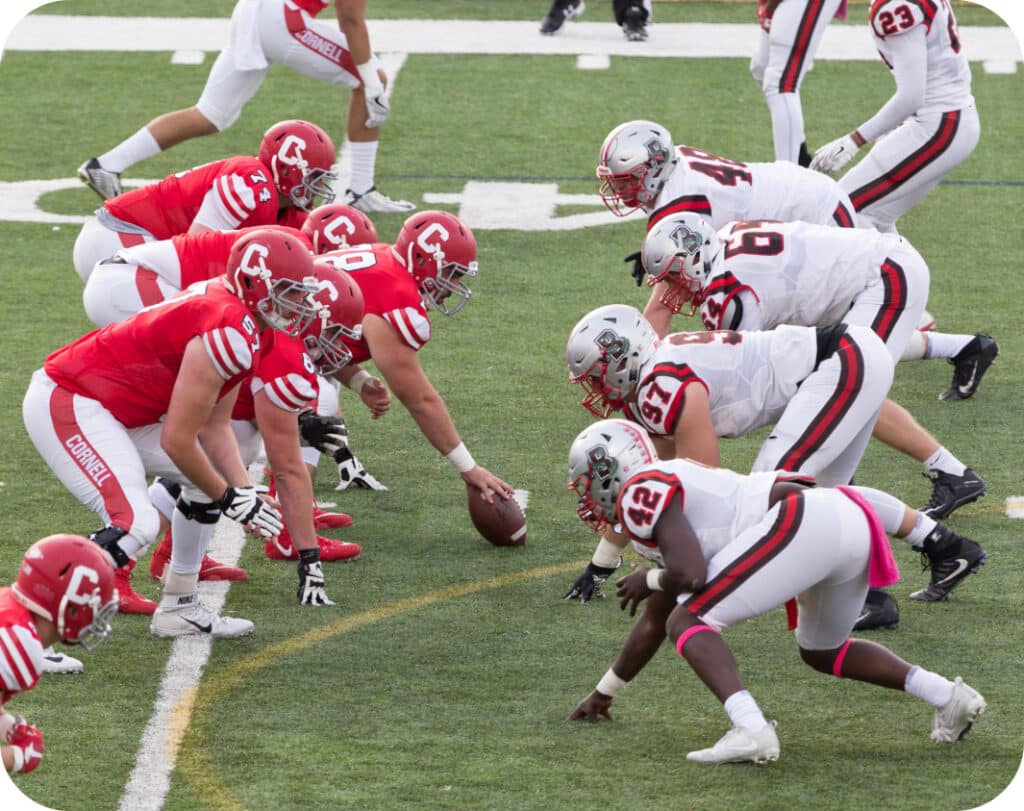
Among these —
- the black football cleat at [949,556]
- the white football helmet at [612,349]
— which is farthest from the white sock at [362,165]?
the black football cleat at [949,556]

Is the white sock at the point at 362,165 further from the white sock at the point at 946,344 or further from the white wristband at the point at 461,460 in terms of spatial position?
the white wristband at the point at 461,460

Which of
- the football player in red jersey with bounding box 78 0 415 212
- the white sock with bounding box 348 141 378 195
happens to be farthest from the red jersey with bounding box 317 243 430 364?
the white sock with bounding box 348 141 378 195

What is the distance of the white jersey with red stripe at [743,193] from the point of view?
6770mm

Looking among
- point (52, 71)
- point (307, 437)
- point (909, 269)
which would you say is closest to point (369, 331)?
point (307, 437)

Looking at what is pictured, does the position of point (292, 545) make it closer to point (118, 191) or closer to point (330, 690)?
point (330, 690)

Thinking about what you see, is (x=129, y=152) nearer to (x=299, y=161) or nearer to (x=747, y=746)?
(x=299, y=161)

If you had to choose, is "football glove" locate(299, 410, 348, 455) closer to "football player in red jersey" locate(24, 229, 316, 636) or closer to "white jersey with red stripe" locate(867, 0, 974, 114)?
"football player in red jersey" locate(24, 229, 316, 636)

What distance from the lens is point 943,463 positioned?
21.5 feet

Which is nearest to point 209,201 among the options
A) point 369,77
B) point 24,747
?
point 369,77

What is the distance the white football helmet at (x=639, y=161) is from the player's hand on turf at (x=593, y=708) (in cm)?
232

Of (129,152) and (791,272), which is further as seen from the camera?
(129,152)

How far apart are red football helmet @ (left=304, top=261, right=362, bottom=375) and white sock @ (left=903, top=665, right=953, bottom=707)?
7.43 feet

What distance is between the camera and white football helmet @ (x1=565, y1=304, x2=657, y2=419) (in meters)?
Answer: 5.52

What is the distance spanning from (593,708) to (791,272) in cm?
185
